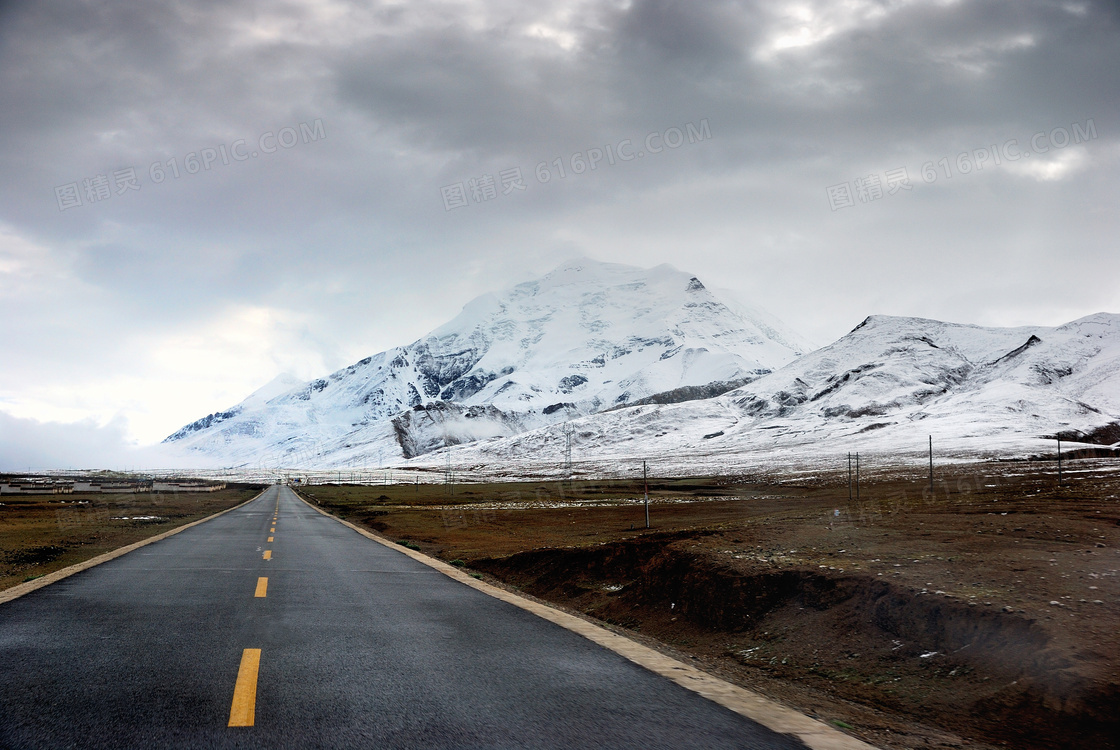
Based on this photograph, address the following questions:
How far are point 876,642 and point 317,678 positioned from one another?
833 centimetres

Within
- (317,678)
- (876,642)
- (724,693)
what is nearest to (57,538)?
(317,678)

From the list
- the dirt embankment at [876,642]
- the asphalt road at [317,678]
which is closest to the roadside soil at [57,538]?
the asphalt road at [317,678]

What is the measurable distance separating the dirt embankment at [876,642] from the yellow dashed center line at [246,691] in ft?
21.6

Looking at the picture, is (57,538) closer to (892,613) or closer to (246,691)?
(246,691)

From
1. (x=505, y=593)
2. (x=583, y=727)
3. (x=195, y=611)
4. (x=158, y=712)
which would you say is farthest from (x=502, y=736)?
(x=505, y=593)

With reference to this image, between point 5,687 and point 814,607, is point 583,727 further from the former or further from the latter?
point 814,607

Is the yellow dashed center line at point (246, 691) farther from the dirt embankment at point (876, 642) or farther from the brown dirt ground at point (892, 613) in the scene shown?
the dirt embankment at point (876, 642)

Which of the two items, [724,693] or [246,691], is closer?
[246,691]

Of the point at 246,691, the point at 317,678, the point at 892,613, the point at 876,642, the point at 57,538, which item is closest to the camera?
the point at 246,691

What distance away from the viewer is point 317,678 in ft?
21.4

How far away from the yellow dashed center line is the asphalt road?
0.07ft

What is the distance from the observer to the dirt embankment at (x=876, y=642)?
24.9 feet

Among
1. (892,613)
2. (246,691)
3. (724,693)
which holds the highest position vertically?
(246,691)

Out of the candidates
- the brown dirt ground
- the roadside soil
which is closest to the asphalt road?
the brown dirt ground
